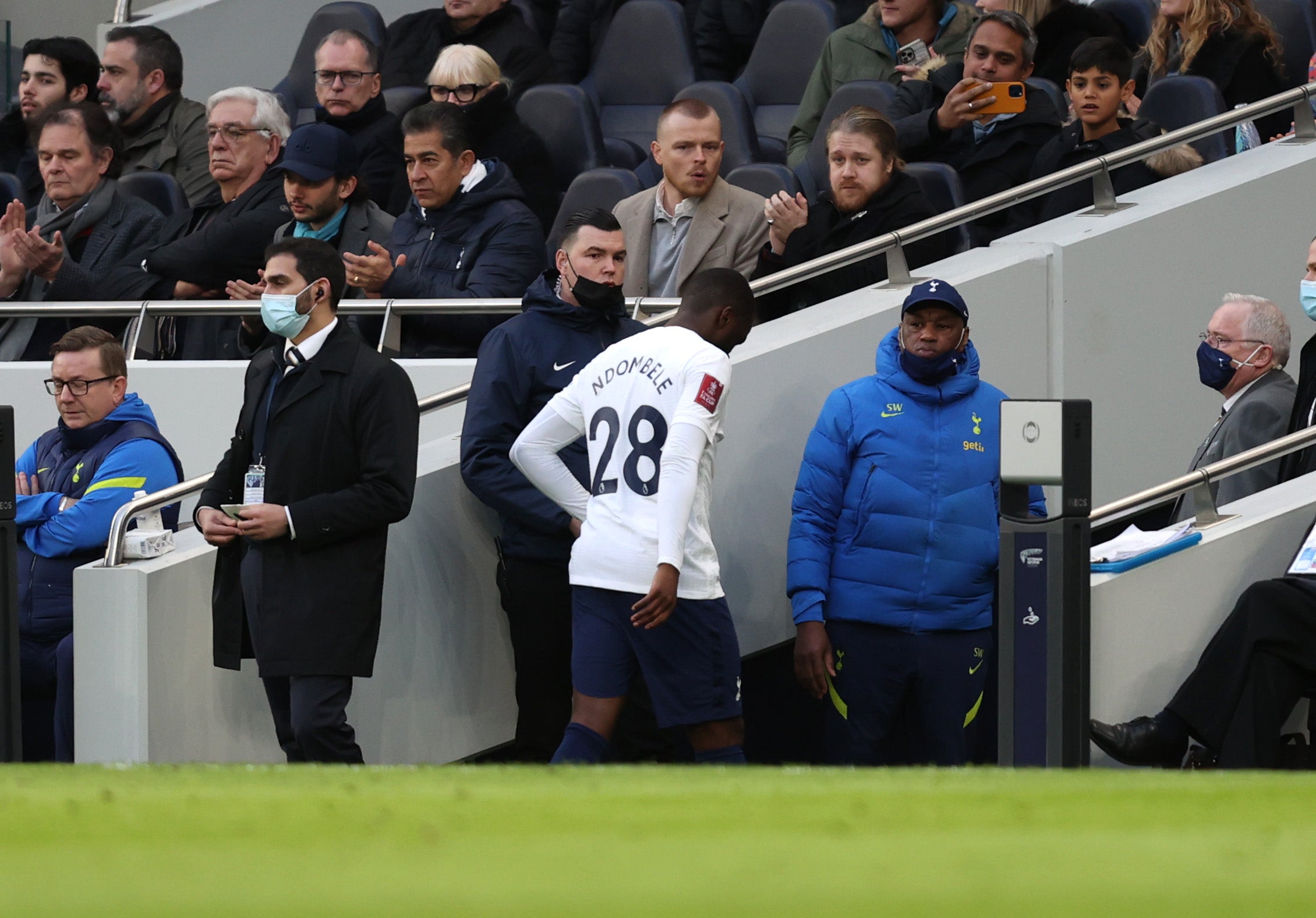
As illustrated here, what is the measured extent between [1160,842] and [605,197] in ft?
20.4

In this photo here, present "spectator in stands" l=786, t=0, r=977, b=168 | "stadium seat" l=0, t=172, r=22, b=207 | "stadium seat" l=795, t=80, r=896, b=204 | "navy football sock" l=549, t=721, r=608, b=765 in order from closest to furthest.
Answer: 1. "navy football sock" l=549, t=721, r=608, b=765
2. "stadium seat" l=795, t=80, r=896, b=204
3. "spectator in stands" l=786, t=0, r=977, b=168
4. "stadium seat" l=0, t=172, r=22, b=207

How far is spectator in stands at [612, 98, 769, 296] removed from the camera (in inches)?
248

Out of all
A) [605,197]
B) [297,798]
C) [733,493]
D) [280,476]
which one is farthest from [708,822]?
[605,197]

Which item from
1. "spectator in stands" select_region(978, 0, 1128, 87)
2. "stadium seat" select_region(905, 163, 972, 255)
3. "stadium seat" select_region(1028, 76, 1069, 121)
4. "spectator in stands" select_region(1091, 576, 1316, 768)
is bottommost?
"spectator in stands" select_region(1091, 576, 1316, 768)

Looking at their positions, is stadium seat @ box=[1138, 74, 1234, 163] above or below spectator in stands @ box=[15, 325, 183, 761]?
above

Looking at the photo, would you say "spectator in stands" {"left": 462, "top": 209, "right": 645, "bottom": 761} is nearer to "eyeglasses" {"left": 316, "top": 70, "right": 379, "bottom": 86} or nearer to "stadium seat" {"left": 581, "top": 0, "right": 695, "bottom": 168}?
"eyeglasses" {"left": 316, "top": 70, "right": 379, "bottom": 86}

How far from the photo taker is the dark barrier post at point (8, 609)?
15.2 feet

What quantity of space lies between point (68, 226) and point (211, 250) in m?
0.93

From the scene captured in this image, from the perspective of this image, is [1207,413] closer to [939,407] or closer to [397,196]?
[939,407]

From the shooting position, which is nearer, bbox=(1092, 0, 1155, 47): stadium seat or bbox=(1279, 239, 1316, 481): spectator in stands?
bbox=(1279, 239, 1316, 481): spectator in stands

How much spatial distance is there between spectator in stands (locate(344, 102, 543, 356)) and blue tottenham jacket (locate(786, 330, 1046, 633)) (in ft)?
5.04

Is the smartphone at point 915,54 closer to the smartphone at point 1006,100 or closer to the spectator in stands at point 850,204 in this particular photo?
the smartphone at point 1006,100

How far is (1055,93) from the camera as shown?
312 inches

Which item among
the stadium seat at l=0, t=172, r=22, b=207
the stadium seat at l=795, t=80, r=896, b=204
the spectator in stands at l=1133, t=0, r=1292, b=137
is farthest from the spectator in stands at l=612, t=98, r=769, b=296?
the stadium seat at l=0, t=172, r=22, b=207
